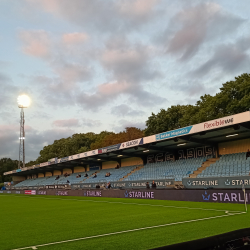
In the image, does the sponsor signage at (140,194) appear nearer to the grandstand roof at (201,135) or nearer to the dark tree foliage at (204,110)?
the grandstand roof at (201,135)

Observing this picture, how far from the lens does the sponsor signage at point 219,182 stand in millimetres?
16984

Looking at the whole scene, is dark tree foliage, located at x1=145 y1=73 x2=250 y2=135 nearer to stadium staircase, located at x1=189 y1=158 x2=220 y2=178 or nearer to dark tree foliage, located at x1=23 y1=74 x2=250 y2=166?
dark tree foliage, located at x1=23 y1=74 x2=250 y2=166

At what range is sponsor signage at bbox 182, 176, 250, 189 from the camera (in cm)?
1698

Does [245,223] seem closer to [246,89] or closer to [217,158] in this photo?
[217,158]

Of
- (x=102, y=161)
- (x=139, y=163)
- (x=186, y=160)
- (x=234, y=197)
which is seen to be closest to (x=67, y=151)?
(x=102, y=161)

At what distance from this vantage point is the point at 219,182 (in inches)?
725

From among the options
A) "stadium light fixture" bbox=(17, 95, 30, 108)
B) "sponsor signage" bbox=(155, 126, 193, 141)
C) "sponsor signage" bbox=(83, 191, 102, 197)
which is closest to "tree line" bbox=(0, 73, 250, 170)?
"sponsor signage" bbox=(155, 126, 193, 141)

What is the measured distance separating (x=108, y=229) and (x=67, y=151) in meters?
93.3

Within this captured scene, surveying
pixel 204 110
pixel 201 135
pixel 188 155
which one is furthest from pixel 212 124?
pixel 204 110

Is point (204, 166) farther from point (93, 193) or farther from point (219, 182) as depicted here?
point (93, 193)

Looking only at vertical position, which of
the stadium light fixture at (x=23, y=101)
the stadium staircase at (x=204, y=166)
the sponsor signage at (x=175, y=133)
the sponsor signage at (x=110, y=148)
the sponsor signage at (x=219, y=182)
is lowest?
the sponsor signage at (x=219, y=182)

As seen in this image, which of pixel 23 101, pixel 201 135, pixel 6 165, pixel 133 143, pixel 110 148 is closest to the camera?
pixel 201 135

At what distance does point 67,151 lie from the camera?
326 feet

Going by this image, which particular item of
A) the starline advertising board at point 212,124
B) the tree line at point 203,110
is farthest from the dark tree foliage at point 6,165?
the starline advertising board at point 212,124
